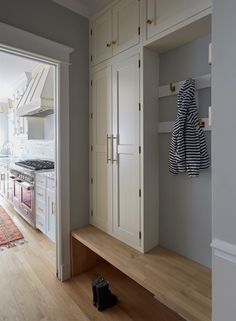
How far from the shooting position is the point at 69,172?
219 cm

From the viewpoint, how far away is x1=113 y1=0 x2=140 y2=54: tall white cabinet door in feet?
5.76

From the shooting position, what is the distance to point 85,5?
2154 mm

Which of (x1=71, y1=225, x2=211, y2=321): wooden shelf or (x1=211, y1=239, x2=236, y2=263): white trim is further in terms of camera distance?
(x1=71, y1=225, x2=211, y2=321): wooden shelf

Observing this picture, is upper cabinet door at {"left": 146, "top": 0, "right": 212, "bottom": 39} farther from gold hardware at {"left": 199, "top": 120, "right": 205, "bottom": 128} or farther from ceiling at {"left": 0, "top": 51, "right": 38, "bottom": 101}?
ceiling at {"left": 0, "top": 51, "right": 38, "bottom": 101}

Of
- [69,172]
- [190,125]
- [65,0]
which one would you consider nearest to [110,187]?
[69,172]

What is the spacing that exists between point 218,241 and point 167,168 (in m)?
0.99

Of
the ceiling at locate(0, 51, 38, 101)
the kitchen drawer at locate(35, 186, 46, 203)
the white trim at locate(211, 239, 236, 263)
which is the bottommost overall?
the kitchen drawer at locate(35, 186, 46, 203)

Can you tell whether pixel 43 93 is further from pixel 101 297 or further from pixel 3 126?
pixel 3 126

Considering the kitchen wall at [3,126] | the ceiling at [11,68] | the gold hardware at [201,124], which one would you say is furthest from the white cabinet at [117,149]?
the kitchen wall at [3,126]

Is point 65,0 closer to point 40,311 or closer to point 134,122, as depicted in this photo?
point 134,122

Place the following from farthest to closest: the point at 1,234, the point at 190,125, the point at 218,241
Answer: the point at 1,234
the point at 190,125
the point at 218,241

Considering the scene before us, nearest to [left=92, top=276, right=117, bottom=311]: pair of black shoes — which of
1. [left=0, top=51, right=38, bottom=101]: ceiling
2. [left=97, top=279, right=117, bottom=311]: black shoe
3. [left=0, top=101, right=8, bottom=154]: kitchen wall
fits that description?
[left=97, top=279, right=117, bottom=311]: black shoe

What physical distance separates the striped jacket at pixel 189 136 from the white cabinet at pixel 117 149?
358mm

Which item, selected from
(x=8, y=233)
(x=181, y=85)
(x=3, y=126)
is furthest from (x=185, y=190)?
(x=3, y=126)
